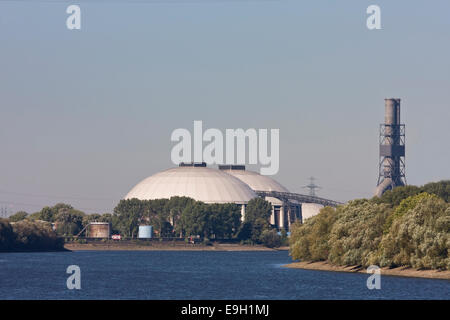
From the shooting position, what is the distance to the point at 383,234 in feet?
383

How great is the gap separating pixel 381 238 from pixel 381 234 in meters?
1.98

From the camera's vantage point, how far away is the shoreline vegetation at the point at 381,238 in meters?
105

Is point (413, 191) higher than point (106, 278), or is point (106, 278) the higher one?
point (413, 191)

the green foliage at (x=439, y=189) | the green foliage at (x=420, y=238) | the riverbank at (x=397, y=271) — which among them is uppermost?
the green foliage at (x=439, y=189)

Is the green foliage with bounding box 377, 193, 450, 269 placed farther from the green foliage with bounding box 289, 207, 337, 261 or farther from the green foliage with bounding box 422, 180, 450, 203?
the green foliage with bounding box 422, 180, 450, 203

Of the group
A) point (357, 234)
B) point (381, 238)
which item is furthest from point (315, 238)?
point (381, 238)

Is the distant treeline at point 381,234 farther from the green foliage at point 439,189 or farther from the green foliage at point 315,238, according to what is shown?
the green foliage at point 439,189

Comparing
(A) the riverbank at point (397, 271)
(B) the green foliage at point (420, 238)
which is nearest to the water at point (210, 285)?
(A) the riverbank at point (397, 271)

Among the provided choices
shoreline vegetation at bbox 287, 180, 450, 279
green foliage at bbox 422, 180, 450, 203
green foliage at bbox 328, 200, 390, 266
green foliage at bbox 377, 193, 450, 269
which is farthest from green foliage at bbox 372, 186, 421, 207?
green foliage at bbox 377, 193, 450, 269

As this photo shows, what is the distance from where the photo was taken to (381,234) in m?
119
